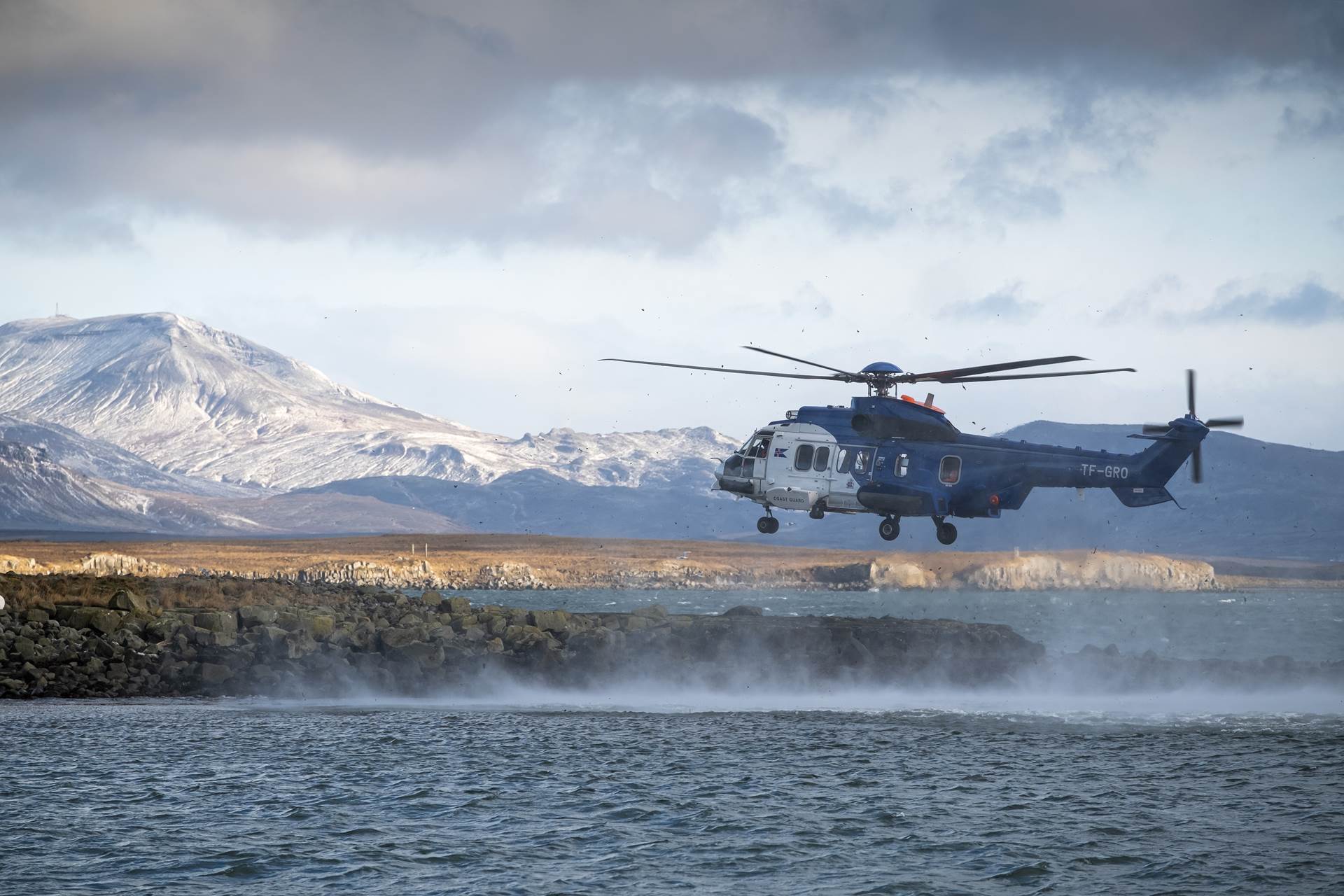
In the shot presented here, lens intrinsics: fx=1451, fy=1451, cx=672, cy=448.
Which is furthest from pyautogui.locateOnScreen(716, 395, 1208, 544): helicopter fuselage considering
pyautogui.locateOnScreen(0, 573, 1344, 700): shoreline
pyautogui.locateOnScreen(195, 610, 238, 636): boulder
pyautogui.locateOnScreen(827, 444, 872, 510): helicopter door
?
pyautogui.locateOnScreen(195, 610, 238, 636): boulder

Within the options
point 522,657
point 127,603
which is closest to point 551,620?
point 522,657

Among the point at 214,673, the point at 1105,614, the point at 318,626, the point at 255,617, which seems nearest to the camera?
the point at 214,673

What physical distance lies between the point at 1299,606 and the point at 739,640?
426ft

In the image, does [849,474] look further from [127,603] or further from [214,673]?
[127,603]

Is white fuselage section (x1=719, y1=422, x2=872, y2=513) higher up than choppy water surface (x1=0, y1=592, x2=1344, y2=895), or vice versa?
white fuselage section (x1=719, y1=422, x2=872, y2=513)

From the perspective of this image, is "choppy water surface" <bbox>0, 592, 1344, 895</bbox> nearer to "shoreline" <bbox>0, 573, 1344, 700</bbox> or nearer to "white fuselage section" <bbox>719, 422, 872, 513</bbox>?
"shoreline" <bbox>0, 573, 1344, 700</bbox>

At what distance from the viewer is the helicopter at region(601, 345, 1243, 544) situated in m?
37.0

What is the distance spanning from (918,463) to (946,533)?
355 cm

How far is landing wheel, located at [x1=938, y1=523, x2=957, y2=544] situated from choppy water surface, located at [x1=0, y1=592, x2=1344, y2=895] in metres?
6.30

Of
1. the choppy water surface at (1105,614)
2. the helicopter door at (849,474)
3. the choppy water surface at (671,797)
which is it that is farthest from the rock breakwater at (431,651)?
the choppy water surface at (1105,614)

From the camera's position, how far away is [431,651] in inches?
2383

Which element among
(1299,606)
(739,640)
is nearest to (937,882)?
(739,640)

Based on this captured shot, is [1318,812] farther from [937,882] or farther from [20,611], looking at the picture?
[20,611]

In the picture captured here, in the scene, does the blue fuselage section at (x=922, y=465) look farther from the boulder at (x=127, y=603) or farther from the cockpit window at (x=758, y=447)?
the boulder at (x=127, y=603)
